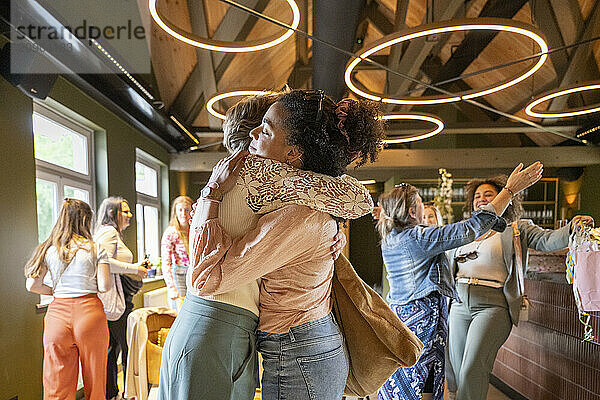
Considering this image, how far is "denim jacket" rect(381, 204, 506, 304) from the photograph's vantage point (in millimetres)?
2465

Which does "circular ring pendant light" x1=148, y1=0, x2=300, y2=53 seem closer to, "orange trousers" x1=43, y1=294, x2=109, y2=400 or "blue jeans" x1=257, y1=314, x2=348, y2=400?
"orange trousers" x1=43, y1=294, x2=109, y2=400

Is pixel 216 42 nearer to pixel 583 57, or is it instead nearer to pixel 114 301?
pixel 114 301

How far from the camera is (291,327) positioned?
1.15m

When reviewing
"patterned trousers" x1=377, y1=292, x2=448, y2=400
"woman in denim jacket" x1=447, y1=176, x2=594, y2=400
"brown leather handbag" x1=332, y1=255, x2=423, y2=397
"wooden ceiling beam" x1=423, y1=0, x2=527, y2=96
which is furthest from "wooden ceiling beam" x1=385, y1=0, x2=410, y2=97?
"brown leather handbag" x1=332, y1=255, x2=423, y2=397

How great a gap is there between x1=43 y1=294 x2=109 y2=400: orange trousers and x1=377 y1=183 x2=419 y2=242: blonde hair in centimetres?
197

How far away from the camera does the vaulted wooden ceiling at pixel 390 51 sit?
536cm

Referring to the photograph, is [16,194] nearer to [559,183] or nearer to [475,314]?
[475,314]

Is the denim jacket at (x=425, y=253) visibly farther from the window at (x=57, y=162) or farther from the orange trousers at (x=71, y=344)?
the window at (x=57, y=162)

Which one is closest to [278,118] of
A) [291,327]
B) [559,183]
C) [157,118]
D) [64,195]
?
[291,327]

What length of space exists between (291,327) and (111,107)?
184 inches

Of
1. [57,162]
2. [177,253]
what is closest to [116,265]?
[177,253]

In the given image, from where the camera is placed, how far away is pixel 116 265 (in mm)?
3234

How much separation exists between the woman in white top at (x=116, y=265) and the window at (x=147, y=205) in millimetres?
3191

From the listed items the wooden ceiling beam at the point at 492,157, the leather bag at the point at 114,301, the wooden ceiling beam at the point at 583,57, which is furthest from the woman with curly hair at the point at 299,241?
the wooden ceiling beam at the point at 492,157
